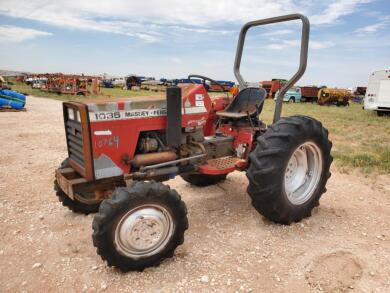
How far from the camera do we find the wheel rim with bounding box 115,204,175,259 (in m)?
2.79

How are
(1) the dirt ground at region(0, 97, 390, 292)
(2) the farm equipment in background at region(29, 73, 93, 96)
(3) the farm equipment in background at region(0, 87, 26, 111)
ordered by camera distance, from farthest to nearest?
(2) the farm equipment in background at region(29, 73, 93, 96) < (3) the farm equipment in background at region(0, 87, 26, 111) < (1) the dirt ground at region(0, 97, 390, 292)

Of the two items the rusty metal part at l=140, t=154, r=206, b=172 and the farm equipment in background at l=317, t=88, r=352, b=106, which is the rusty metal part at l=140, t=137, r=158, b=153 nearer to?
the rusty metal part at l=140, t=154, r=206, b=172

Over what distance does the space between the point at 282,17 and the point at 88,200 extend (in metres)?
3.14

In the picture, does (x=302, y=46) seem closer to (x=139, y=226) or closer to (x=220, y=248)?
(x=220, y=248)

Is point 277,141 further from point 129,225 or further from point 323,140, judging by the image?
point 129,225

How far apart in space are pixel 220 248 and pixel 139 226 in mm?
948

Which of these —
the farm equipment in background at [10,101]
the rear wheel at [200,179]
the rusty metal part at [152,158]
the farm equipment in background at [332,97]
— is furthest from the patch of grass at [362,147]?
the farm equipment in background at [332,97]

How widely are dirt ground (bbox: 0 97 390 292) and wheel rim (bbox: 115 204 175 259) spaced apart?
20cm

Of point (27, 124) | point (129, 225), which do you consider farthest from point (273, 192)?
point (27, 124)

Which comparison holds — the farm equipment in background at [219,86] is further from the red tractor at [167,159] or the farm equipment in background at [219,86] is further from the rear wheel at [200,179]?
the rear wheel at [200,179]

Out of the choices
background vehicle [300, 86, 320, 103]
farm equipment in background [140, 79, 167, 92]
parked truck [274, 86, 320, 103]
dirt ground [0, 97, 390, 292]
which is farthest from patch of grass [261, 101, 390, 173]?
background vehicle [300, 86, 320, 103]

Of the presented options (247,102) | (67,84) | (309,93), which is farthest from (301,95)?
(247,102)

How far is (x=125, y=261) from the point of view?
2807mm

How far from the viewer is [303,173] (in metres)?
4.13
